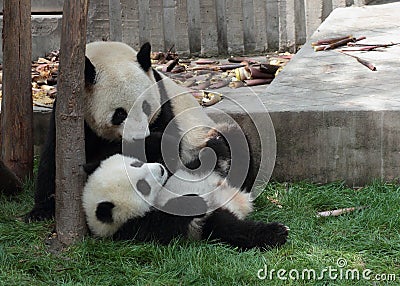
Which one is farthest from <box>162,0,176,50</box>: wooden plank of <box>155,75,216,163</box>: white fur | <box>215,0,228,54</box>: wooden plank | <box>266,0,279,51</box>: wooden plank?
<box>155,75,216,163</box>: white fur

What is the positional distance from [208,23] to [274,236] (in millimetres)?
5709

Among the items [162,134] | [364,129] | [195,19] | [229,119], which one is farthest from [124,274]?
[195,19]

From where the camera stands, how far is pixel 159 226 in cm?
404

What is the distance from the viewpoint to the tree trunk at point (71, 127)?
3908 millimetres

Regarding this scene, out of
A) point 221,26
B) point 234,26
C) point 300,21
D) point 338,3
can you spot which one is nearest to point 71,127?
point 221,26

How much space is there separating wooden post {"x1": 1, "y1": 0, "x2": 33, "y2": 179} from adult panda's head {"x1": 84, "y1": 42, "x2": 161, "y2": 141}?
2.98ft

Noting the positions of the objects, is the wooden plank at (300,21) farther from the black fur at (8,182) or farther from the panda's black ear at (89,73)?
the panda's black ear at (89,73)

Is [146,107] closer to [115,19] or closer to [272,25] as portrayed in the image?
[115,19]

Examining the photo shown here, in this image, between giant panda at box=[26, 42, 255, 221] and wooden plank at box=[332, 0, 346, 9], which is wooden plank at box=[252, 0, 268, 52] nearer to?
wooden plank at box=[332, 0, 346, 9]

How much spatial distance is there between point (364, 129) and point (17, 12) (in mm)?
2631

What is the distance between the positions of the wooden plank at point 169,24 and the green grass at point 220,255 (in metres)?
5.17

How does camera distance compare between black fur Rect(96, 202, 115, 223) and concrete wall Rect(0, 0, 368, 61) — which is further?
concrete wall Rect(0, 0, 368, 61)

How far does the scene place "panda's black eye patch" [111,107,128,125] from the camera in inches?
167

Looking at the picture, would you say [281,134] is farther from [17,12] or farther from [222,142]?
[17,12]
